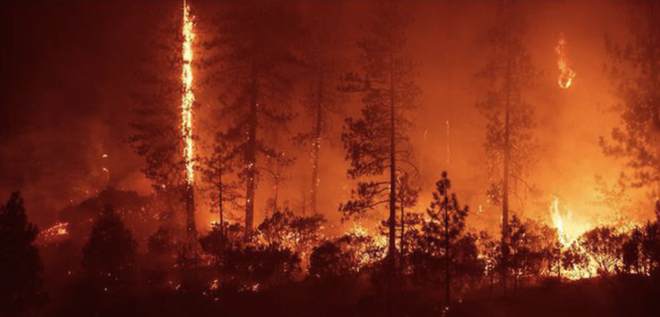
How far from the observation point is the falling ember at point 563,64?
35219 mm

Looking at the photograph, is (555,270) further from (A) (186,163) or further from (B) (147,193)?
(B) (147,193)

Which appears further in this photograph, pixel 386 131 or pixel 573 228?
pixel 573 228

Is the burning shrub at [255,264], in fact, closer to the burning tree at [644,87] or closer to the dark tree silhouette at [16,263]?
the dark tree silhouette at [16,263]

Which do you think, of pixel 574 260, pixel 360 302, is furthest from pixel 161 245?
pixel 574 260

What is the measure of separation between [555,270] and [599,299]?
2095 mm

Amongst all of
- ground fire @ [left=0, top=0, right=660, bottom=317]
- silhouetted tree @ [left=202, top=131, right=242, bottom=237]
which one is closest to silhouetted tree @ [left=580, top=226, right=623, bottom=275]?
ground fire @ [left=0, top=0, right=660, bottom=317]

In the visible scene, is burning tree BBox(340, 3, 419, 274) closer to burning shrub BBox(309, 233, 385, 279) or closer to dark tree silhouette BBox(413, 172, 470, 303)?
burning shrub BBox(309, 233, 385, 279)

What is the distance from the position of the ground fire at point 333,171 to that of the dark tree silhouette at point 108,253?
2.8 inches

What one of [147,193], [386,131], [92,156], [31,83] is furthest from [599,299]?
[31,83]

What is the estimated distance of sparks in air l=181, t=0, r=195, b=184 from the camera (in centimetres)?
2519

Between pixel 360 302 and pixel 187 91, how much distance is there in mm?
13553

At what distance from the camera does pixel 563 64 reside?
117 feet

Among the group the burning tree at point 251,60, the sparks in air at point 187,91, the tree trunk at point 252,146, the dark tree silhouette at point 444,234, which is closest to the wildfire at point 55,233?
the sparks in air at point 187,91

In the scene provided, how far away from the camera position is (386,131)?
777 inches
